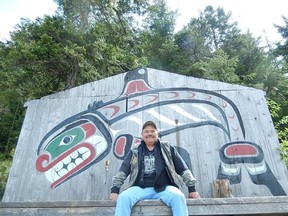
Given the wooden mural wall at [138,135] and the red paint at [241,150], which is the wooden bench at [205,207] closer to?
the wooden mural wall at [138,135]

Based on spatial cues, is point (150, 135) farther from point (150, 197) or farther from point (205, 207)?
point (205, 207)

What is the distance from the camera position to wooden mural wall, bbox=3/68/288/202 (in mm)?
4203

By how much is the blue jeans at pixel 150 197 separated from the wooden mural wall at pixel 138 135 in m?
1.74

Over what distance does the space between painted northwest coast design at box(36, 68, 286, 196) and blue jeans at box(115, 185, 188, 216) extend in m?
1.90

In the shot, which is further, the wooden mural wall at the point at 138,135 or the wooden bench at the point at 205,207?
the wooden mural wall at the point at 138,135

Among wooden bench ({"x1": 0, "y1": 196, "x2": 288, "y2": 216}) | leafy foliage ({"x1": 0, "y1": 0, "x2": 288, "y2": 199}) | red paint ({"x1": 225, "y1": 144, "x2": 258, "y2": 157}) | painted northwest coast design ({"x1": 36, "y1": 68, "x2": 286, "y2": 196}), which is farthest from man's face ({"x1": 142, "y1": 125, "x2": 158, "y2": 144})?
leafy foliage ({"x1": 0, "y1": 0, "x2": 288, "y2": 199})

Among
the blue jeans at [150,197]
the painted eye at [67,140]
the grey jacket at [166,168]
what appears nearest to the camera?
the blue jeans at [150,197]

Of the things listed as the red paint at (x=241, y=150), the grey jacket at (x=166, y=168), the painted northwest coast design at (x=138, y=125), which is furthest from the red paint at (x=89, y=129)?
the red paint at (x=241, y=150)

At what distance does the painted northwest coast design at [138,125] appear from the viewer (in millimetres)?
4297

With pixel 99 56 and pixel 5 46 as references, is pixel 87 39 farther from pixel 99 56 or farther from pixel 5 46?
pixel 5 46

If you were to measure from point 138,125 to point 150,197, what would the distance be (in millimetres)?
2235

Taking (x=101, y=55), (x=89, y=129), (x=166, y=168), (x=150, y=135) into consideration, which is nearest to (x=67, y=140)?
(x=89, y=129)

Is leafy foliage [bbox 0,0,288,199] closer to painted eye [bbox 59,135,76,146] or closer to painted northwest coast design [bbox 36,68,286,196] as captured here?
painted northwest coast design [bbox 36,68,286,196]

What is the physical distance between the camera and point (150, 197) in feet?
8.30
